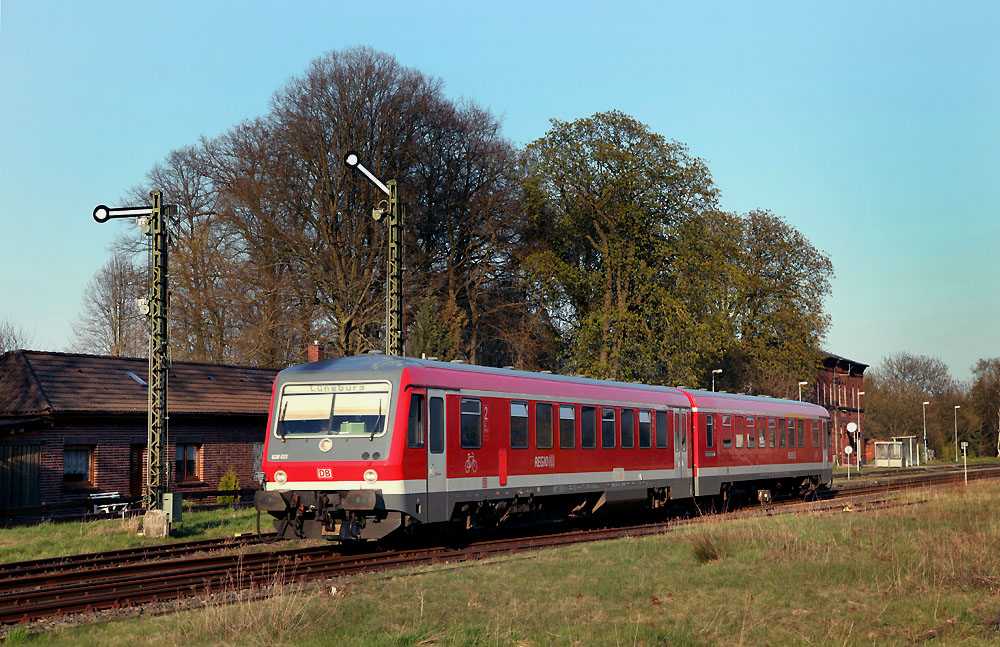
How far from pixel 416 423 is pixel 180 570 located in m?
4.15

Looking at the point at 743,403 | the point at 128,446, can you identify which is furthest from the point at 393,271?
the point at 128,446

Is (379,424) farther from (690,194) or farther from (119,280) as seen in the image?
(119,280)

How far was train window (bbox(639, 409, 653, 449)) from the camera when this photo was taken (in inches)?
906

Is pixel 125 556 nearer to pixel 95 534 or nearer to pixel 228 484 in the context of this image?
pixel 95 534

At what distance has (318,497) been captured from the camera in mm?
16344

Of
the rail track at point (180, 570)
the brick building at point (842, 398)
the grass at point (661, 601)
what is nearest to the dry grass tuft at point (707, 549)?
the grass at point (661, 601)

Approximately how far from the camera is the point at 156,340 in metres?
21.5

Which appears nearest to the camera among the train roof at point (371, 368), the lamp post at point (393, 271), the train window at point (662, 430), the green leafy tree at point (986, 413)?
the train roof at point (371, 368)

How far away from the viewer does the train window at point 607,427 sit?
21641 millimetres

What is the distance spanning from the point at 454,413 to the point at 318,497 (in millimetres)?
2620

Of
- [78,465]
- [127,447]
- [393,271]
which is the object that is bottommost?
[78,465]

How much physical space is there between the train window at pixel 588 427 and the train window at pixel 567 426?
31 centimetres

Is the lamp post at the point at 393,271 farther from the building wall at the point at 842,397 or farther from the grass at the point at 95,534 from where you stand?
the building wall at the point at 842,397

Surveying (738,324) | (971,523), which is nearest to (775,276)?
(738,324)
